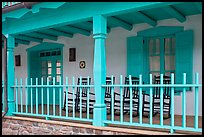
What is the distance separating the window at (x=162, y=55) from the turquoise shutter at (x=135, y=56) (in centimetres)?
23

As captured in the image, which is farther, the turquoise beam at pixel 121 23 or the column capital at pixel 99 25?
the turquoise beam at pixel 121 23

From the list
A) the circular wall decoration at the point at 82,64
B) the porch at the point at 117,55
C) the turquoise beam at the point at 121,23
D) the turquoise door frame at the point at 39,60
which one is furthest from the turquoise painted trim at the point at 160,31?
the turquoise door frame at the point at 39,60

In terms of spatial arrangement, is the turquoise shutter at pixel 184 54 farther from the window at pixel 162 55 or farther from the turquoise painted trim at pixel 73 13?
the turquoise painted trim at pixel 73 13

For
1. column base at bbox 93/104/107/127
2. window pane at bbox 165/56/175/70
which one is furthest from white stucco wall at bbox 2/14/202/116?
column base at bbox 93/104/107/127

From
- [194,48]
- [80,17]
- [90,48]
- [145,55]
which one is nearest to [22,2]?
[80,17]

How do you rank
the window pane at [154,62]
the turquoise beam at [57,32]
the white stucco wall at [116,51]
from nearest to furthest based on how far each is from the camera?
the white stucco wall at [116,51]
the window pane at [154,62]
the turquoise beam at [57,32]

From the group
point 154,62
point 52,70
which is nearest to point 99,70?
point 154,62

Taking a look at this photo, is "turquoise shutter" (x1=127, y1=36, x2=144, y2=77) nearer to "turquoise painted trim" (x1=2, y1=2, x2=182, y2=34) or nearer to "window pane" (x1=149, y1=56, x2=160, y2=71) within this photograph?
"window pane" (x1=149, y1=56, x2=160, y2=71)

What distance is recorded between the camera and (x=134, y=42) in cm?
582

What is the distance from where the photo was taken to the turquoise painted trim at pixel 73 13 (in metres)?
3.87

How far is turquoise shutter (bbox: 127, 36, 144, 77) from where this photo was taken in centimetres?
574

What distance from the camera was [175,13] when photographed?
15.4ft

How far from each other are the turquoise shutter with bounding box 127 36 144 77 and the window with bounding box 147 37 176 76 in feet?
0.76

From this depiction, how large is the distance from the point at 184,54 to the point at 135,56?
1.17m
